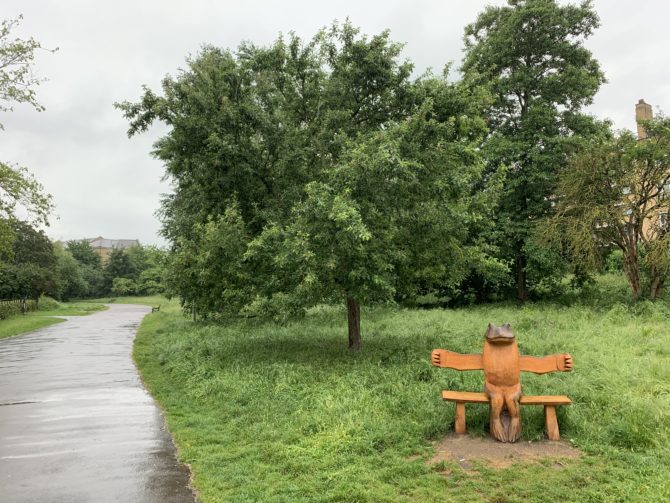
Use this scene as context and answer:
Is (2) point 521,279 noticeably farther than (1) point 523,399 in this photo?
Yes

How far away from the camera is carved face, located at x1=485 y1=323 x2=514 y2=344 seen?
5.85 m

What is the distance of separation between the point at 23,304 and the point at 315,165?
38.2 metres

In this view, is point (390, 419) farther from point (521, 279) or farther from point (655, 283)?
point (521, 279)

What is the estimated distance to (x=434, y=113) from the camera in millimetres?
10445

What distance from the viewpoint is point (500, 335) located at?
5883 mm

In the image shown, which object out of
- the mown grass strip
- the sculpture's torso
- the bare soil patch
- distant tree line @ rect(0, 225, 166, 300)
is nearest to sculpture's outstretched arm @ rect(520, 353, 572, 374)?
the sculpture's torso

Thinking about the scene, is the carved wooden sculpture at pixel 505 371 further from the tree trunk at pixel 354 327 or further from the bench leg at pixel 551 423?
Result: the tree trunk at pixel 354 327

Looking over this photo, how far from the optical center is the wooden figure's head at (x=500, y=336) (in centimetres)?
586

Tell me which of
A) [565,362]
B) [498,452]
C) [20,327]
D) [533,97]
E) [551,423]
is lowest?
[20,327]

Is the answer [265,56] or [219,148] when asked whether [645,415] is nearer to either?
[219,148]

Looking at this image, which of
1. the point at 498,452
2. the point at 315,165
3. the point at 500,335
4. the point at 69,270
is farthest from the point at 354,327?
the point at 69,270

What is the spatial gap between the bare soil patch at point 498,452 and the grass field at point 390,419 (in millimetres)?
137

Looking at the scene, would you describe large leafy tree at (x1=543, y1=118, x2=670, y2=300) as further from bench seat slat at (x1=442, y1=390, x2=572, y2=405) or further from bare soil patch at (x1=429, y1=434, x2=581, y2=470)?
bare soil patch at (x1=429, y1=434, x2=581, y2=470)

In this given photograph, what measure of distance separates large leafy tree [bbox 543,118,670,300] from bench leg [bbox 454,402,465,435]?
48.0ft
